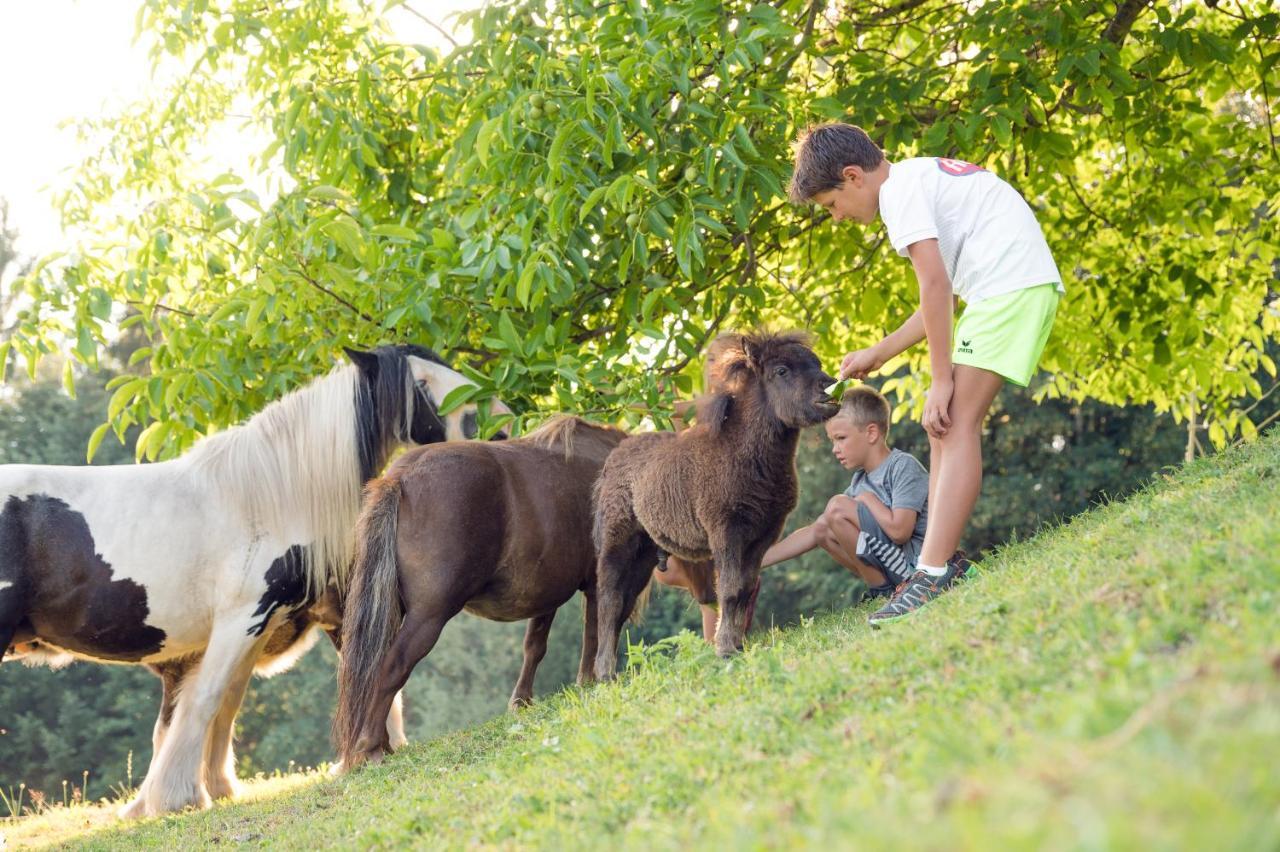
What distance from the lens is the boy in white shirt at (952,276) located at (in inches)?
208

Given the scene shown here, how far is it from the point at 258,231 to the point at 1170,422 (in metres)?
22.8

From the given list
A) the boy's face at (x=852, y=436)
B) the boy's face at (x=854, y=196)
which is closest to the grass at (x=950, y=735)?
the boy's face at (x=852, y=436)

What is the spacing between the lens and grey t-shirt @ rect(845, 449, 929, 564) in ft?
23.5

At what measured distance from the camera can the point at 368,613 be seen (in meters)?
6.44

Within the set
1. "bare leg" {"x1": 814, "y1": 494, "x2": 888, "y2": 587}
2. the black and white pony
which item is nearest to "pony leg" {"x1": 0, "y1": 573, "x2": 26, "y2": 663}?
the black and white pony

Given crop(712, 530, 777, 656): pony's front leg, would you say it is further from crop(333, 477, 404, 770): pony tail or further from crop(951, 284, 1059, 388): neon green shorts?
crop(333, 477, 404, 770): pony tail

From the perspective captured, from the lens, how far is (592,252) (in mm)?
7750

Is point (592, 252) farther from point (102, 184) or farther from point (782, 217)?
point (102, 184)

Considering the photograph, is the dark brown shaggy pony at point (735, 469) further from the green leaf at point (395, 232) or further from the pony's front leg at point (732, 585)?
the green leaf at point (395, 232)

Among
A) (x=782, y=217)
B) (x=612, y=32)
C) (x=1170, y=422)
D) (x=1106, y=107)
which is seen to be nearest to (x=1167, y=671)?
(x=612, y=32)

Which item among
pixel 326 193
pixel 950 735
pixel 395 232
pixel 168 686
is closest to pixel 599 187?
pixel 395 232

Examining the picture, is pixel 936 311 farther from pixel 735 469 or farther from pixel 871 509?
pixel 871 509

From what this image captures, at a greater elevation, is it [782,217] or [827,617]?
[782,217]

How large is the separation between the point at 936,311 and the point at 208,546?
4.31m
